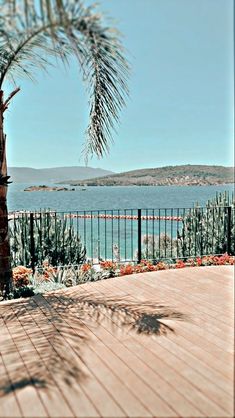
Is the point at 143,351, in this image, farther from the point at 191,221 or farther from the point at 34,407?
the point at 191,221

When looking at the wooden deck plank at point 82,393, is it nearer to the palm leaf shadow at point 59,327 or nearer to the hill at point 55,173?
the palm leaf shadow at point 59,327

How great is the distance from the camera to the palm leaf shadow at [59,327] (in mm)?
2129

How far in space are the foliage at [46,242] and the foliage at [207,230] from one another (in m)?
2.38

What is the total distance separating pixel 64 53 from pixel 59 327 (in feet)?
7.19

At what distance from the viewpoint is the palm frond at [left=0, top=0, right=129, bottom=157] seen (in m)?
2.09

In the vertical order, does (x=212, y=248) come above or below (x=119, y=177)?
below

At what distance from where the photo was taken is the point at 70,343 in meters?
2.55

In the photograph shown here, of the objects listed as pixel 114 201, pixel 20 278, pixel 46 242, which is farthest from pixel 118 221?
pixel 114 201

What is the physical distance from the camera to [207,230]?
745 centimetres

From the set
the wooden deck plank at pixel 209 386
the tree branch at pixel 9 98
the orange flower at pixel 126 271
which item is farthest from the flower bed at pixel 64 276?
the wooden deck plank at pixel 209 386

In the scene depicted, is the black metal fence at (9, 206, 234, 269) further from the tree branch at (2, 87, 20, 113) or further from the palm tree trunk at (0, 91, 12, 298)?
the tree branch at (2, 87, 20, 113)

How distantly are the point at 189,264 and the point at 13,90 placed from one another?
11.3 ft

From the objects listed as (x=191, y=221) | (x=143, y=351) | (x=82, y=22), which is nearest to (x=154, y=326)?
(x=143, y=351)

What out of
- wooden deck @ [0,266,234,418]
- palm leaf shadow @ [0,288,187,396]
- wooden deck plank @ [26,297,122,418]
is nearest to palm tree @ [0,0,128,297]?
palm leaf shadow @ [0,288,187,396]
